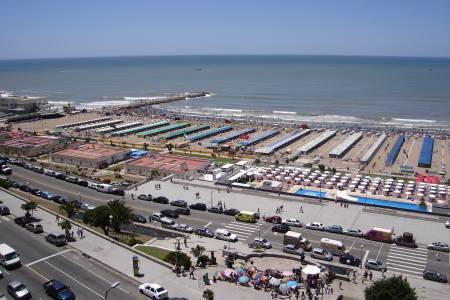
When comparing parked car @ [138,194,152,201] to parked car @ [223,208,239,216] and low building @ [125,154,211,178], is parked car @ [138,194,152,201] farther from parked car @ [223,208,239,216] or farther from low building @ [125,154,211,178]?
parked car @ [223,208,239,216]

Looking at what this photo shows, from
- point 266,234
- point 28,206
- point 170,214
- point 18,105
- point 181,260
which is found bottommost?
point 266,234

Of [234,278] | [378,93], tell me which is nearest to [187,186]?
[234,278]

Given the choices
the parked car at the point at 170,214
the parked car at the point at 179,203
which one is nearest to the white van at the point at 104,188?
the parked car at the point at 179,203

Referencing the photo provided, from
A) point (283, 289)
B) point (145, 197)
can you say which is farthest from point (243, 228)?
point (283, 289)

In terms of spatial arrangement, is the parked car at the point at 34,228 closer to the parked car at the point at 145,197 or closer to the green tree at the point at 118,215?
the green tree at the point at 118,215

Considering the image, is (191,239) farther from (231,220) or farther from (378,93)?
A: (378,93)

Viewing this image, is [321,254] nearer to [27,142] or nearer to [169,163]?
[169,163]

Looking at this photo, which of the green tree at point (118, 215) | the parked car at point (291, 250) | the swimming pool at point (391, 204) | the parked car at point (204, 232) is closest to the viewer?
the parked car at point (291, 250)
